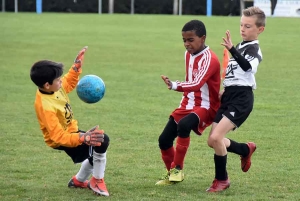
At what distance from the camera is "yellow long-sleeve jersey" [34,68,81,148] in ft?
21.1

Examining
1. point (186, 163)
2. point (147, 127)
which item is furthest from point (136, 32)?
point (186, 163)

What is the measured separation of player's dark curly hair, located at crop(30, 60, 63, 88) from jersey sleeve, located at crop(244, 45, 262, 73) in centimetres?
184

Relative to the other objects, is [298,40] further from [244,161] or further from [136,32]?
[244,161]

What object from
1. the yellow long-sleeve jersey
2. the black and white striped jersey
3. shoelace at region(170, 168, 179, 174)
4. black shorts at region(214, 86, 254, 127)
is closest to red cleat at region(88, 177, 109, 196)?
the yellow long-sleeve jersey

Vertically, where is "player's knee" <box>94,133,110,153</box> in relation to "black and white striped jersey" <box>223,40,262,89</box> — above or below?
below

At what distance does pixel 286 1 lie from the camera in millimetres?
43375

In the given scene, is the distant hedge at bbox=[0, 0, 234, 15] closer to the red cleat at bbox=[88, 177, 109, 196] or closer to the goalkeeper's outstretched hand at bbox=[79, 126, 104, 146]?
the red cleat at bbox=[88, 177, 109, 196]

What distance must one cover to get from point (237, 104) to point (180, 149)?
77 centimetres

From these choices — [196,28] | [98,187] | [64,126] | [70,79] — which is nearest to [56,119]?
[64,126]

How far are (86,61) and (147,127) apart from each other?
965 centimetres

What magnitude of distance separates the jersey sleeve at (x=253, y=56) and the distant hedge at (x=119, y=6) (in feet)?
139

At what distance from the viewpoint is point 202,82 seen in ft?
23.0

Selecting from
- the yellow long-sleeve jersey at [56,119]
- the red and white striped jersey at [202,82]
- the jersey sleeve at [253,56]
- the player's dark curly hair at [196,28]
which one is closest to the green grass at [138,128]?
the yellow long-sleeve jersey at [56,119]

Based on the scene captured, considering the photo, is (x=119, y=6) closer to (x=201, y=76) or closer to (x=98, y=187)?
(x=201, y=76)
